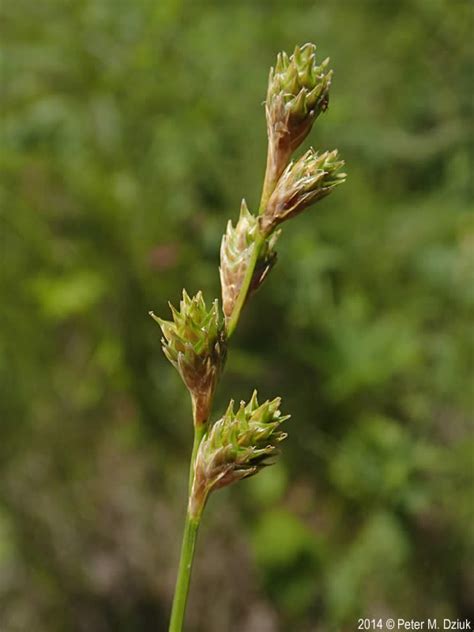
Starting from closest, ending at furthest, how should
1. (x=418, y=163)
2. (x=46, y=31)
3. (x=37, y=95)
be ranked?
(x=46, y=31), (x=37, y=95), (x=418, y=163)

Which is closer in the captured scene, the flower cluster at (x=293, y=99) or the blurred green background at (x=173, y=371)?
the flower cluster at (x=293, y=99)

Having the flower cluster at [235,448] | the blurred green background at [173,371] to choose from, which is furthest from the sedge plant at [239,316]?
the blurred green background at [173,371]

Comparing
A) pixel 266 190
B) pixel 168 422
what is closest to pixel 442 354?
pixel 168 422

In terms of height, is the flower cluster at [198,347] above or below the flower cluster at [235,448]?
above

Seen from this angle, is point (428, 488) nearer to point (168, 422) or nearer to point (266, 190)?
point (168, 422)

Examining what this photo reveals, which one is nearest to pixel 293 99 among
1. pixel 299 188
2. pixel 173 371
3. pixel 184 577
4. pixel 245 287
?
pixel 299 188

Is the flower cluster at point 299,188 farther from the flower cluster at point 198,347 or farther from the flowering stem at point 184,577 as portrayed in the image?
the flowering stem at point 184,577

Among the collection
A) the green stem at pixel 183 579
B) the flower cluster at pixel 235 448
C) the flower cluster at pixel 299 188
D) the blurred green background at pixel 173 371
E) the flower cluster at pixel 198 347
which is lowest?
the green stem at pixel 183 579
